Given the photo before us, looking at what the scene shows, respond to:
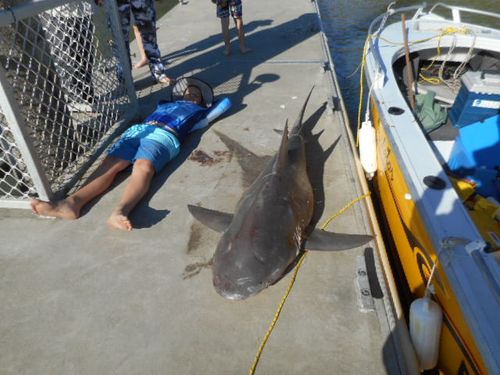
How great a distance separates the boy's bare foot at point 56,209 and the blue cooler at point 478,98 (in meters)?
3.59

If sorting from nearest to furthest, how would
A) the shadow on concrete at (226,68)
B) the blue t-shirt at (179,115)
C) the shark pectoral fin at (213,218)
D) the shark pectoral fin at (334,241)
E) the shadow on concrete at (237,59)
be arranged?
the shark pectoral fin at (334,241) → the shark pectoral fin at (213,218) → the shadow on concrete at (226,68) → the blue t-shirt at (179,115) → the shadow on concrete at (237,59)

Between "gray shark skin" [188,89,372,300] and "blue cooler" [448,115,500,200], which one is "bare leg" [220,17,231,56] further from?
"blue cooler" [448,115,500,200]

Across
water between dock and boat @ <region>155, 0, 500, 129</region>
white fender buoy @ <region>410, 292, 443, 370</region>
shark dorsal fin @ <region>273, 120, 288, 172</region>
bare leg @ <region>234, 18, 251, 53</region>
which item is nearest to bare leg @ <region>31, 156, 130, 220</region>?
shark dorsal fin @ <region>273, 120, 288, 172</region>

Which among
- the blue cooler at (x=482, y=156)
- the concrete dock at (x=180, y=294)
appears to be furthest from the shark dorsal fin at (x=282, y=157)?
the blue cooler at (x=482, y=156)

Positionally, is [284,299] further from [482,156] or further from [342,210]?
[482,156]

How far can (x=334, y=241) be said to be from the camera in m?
2.65

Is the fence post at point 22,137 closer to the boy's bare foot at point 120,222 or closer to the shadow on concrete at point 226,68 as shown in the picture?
the boy's bare foot at point 120,222

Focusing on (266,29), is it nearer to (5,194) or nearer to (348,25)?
(348,25)

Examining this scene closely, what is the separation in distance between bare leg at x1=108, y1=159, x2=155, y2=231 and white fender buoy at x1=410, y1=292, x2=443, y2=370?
6.63 ft

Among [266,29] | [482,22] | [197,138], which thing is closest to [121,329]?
[197,138]

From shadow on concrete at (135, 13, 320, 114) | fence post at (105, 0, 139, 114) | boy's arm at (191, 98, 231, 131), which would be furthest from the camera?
shadow on concrete at (135, 13, 320, 114)

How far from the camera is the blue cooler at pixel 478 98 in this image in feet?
11.8

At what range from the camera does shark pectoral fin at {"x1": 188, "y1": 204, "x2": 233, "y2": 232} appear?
2.77 metres

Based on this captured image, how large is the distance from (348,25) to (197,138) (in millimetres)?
9282
